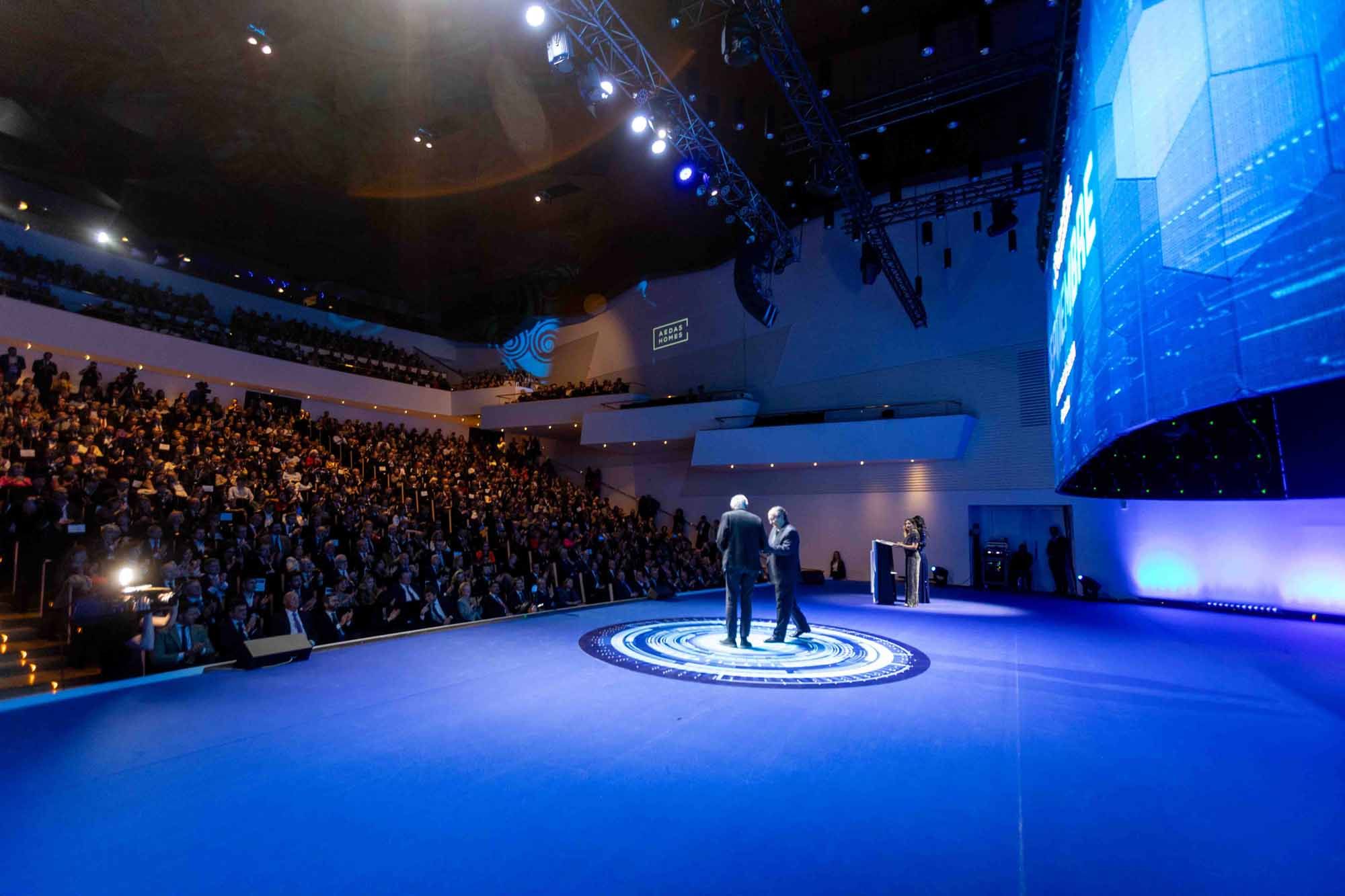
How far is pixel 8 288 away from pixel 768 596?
661 inches

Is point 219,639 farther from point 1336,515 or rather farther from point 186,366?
point 1336,515

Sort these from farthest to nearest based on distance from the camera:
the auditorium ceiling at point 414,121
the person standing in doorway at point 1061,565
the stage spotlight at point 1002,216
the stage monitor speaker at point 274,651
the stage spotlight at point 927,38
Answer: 1. the person standing in doorway at point 1061,565
2. the stage spotlight at point 1002,216
3. the auditorium ceiling at point 414,121
4. the stage spotlight at point 927,38
5. the stage monitor speaker at point 274,651

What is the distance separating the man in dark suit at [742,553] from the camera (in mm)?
6348

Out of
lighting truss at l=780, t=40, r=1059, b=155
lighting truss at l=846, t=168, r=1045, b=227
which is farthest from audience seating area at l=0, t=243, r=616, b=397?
lighting truss at l=780, t=40, r=1059, b=155

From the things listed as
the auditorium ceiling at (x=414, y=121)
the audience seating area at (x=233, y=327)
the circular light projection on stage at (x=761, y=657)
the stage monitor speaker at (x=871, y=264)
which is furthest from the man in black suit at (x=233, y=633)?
the audience seating area at (x=233, y=327)

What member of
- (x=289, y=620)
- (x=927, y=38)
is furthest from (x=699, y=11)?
(x=289, y=620)

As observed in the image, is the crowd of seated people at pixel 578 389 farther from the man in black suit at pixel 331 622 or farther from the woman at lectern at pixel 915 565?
the man in black suit at pixel 331 622

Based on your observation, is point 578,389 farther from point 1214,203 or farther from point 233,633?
point 1214,203

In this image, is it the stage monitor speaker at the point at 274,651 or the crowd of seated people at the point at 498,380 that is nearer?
the stage monitor speaker at the point at 274,651

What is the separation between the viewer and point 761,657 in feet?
20.1

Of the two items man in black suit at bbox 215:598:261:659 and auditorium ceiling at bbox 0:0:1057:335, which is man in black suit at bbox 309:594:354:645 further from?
auditorium ceiling at bbox 0:0:1057:335

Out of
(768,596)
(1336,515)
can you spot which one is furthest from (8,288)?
(1336,515)

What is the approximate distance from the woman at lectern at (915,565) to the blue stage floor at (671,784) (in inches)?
185

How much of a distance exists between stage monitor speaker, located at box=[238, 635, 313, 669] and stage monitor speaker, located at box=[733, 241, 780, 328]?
12.3 metres
